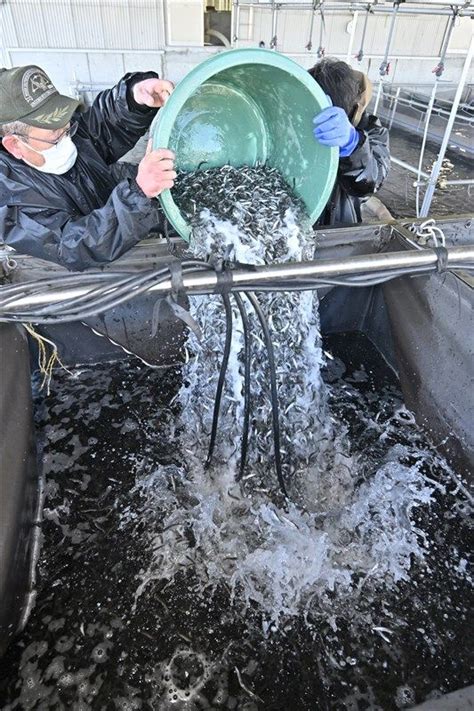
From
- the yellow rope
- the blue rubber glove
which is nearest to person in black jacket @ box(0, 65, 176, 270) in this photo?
the blue rubber glove

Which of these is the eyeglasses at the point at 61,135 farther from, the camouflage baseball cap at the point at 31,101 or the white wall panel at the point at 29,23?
the white wall panel at the point at 29,23

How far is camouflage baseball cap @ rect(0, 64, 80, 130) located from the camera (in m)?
1.66

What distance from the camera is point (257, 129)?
2.41 m

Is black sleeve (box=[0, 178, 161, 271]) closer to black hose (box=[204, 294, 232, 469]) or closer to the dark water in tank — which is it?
black hose (box=[204, 294, 232, 469])

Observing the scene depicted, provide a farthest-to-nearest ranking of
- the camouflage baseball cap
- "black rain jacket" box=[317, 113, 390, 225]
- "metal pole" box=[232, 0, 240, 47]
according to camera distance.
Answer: "metal pole" box=[232, 0, 240, 47]
"black rain jacket" box=[317, 113, 390, 225]
the camouflage baseball cap

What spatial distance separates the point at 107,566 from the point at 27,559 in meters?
0.31

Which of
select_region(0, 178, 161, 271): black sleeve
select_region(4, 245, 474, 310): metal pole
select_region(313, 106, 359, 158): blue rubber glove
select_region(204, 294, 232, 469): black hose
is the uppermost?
select_region(313, 106, 359, 158): blue rubber glove

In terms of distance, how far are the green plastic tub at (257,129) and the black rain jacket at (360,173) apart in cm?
32

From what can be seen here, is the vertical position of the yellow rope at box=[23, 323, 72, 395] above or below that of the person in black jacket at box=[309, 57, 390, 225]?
below

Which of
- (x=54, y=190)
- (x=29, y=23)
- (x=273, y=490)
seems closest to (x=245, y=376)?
(x=273, y=490)

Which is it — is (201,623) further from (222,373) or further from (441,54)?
(441,54)

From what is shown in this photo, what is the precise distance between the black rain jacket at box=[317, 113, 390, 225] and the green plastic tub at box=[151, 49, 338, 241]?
0.32 metres

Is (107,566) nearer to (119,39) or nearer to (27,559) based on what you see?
(27,559)

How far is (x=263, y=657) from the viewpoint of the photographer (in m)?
1.63
